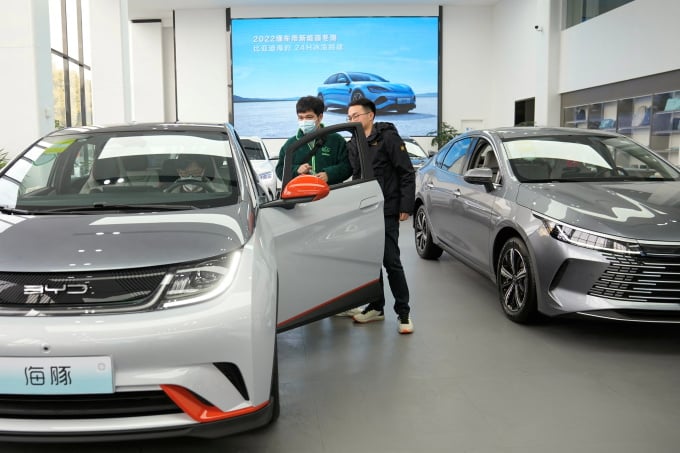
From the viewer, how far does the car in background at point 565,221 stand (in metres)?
Answer: 3.34

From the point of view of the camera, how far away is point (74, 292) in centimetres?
189

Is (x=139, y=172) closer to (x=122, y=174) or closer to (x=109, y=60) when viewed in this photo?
(x=122, y=174)

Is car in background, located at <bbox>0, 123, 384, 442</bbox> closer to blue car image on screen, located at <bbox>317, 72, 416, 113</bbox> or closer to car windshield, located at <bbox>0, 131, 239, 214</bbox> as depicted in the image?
car windshield, located at <bbox>0, 131, 239, 214</bbox>

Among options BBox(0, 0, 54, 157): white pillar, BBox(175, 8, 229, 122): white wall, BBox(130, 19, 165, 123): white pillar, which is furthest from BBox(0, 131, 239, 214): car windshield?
BBox(130, 19, 165, 123): white pillar

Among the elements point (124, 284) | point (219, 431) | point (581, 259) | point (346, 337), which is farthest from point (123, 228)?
point (581, 259)

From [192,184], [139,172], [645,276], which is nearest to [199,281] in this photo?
[192,184]

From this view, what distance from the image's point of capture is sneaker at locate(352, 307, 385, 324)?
413 centimetres

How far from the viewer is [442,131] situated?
18219mm

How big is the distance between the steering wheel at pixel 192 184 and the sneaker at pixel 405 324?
5.59 feet

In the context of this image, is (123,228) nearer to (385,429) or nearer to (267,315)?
(267,315)

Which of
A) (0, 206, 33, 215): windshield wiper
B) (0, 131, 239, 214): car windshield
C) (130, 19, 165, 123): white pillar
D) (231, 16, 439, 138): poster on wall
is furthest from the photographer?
(130, 19, 165, 123): white pillar

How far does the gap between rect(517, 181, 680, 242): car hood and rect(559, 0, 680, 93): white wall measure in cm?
692

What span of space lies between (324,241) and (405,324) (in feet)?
4.17

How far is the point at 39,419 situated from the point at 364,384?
63.1 inches
